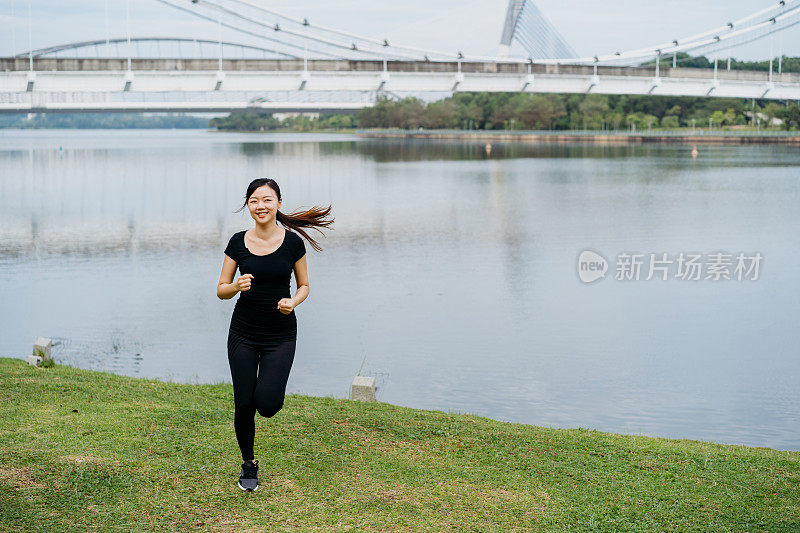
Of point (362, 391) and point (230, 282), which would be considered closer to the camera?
point (230, 282)

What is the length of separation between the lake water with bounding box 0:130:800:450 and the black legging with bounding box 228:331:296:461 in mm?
5290

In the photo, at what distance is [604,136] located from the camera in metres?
112

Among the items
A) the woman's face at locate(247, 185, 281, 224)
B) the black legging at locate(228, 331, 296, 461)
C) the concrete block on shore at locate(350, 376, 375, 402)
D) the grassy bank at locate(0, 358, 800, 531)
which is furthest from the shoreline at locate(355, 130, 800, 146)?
the black legging at locate(228, 331, 296, 461)

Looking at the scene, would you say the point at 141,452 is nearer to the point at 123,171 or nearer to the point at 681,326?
the point at 681,326

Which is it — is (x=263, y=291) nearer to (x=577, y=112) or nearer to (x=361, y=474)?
(x=361, y=474)

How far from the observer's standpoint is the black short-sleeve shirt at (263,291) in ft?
17.4

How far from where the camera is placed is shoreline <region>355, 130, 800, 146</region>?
3969 inches

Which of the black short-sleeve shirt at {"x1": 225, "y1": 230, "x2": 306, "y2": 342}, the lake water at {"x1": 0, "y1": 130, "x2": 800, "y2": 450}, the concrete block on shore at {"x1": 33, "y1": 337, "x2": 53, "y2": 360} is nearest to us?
the black short-sleeve shirt at {"x1": 225, "y1": 230, "x2": 306, "y2": 342}

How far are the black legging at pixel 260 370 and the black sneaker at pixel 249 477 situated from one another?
38 cm

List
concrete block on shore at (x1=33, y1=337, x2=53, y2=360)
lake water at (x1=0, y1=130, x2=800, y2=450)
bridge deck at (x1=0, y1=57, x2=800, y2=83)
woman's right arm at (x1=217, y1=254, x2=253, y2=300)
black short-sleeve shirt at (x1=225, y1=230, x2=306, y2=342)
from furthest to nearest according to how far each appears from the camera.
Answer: bridge deck at (x1=0, y1=57, x2=800, y2=83) → lake water at (x1=0, y1=130, x2=800, y2=450) → concrete block on shore at (x1=33, y1=337, x2=53, y2=360) → black short-sleeve shirt at (x1=225, y1=230, x2=306, y2=342) → woman's right arm at (x1=217, y1=254, x2=253, y2=300)

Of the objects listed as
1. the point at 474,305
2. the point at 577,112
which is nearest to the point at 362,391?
the point at 474,305

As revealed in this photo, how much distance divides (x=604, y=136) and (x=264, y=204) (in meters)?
110

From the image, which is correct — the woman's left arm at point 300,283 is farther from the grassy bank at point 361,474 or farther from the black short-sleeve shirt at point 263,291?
the grassy bank at point 361,474

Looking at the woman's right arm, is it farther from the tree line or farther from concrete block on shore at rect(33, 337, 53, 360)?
the tree line
